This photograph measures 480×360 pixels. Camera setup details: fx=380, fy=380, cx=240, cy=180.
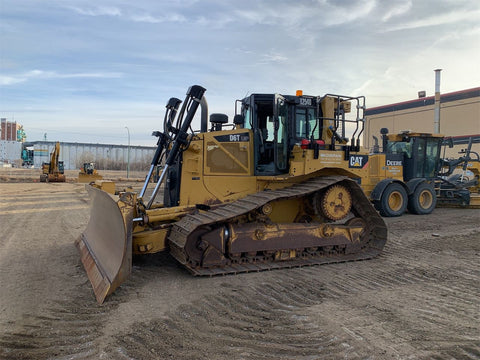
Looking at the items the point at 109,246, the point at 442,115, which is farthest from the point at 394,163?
the point at 442,115

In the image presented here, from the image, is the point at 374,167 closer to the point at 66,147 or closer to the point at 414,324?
the point at 414,324

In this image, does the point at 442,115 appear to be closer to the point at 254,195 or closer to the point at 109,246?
the point at 254,195

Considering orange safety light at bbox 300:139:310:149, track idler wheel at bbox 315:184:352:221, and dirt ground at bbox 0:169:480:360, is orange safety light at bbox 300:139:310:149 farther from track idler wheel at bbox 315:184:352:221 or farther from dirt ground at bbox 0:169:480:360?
dirt ground at bbox 0:169:480:360

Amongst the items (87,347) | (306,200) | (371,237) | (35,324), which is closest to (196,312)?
(87,347)

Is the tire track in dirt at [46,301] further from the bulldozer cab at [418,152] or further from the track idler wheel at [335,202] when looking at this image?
the bulldozer cab at [418,152]

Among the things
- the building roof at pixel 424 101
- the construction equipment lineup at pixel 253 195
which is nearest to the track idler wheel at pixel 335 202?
the construction equipment lineup at pixel 253 195

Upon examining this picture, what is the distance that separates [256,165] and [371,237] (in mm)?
2527

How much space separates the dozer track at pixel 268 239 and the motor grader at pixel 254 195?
0.02m

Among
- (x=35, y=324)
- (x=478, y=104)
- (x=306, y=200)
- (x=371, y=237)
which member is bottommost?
(x=35, y=324)

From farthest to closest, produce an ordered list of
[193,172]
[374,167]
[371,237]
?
[374,167] < [371,237] < [193,172]

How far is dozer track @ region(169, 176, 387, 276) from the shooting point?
548 centimetres

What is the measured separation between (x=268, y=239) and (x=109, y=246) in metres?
2.35

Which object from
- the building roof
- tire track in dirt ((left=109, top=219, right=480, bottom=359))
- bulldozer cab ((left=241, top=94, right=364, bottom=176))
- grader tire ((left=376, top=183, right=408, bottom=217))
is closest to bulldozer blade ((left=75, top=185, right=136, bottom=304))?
tire track in dirt ((left=109, top=219, right=480, bottom=359))

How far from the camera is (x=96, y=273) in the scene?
5.21 m
